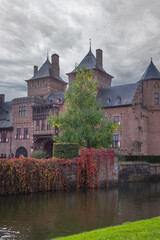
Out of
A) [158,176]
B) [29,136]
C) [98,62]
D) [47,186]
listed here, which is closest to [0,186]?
[47,186]

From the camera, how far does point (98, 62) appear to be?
139 ft

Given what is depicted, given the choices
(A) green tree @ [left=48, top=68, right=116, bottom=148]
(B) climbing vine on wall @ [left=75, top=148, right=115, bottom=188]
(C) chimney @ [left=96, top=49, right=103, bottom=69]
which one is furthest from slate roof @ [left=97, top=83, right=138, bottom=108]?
(B) climbing vine on wall @ [left=75, top=148, right=115, bottom=188]

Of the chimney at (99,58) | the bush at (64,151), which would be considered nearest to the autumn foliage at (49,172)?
the bush at (64,151)

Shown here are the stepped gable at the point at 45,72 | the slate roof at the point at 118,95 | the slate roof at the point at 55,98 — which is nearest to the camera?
the slate roof at the point at 118,95

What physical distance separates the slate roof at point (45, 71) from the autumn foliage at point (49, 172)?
2653cm

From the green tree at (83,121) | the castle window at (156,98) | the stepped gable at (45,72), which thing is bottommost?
the green tree at (83,121)

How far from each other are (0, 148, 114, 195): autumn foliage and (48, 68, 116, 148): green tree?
200cm

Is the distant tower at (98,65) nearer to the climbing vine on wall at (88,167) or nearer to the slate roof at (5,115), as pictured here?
the slate roof at (5,115)

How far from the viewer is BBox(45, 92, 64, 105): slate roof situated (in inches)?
1572

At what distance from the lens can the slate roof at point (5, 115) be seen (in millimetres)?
43503

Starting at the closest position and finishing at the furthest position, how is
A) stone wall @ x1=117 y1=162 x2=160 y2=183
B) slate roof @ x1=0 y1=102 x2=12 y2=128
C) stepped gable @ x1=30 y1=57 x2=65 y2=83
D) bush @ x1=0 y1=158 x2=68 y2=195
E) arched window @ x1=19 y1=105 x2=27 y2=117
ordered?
bush @ x1=0 y1=158 x2=68 y2=195 < stone wall @ x1=117 y1=162 x2=160 y2=183 < arched window @ x1=19 y1=105 x2=27 y2=117 < slate roof @ x1=0 y1=102 x2=12 y2=128 < stepped gable @ x1=30 y1=57 x2=65 y2=83

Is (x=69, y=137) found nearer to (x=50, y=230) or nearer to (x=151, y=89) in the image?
(x=50, y=230)

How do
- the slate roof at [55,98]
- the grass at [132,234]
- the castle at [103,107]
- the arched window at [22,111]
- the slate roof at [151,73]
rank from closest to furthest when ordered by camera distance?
1. the grass at [132,234]
2. the castle at [103,107]
3. the slate roof at [151,73]
4. the slate roof at [55,98]
5. the arched window at [22,111]

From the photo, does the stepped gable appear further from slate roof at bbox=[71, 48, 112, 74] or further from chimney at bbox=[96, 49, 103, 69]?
chimney at bbox=[96, 49, 103, 69]
